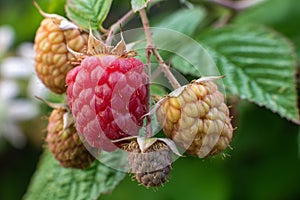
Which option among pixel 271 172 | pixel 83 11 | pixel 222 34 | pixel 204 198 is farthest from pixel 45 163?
pixel 271 172

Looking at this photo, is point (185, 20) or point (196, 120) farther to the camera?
point (185, 20)

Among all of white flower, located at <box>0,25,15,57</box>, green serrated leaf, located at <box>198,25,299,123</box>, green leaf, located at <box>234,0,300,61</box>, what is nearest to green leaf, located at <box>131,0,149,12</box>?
green serrated leaf, located at <box>198,25,299,123</box>

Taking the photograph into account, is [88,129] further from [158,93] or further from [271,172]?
[271,172]

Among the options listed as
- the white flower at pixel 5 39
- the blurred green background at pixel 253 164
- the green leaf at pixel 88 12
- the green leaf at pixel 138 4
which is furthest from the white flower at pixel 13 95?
the green leaf at pixel 138 4

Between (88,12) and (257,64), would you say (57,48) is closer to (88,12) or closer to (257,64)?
(88,12)

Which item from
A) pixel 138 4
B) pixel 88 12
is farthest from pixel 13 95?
pixel 138 4

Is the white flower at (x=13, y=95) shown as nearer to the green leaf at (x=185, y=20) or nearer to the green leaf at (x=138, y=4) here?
→ the green leaf at (x=185, y=20)

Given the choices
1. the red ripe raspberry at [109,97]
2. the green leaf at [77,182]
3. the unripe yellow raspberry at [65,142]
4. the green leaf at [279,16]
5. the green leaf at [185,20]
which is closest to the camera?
the red ripe raspberry at [109,97]
